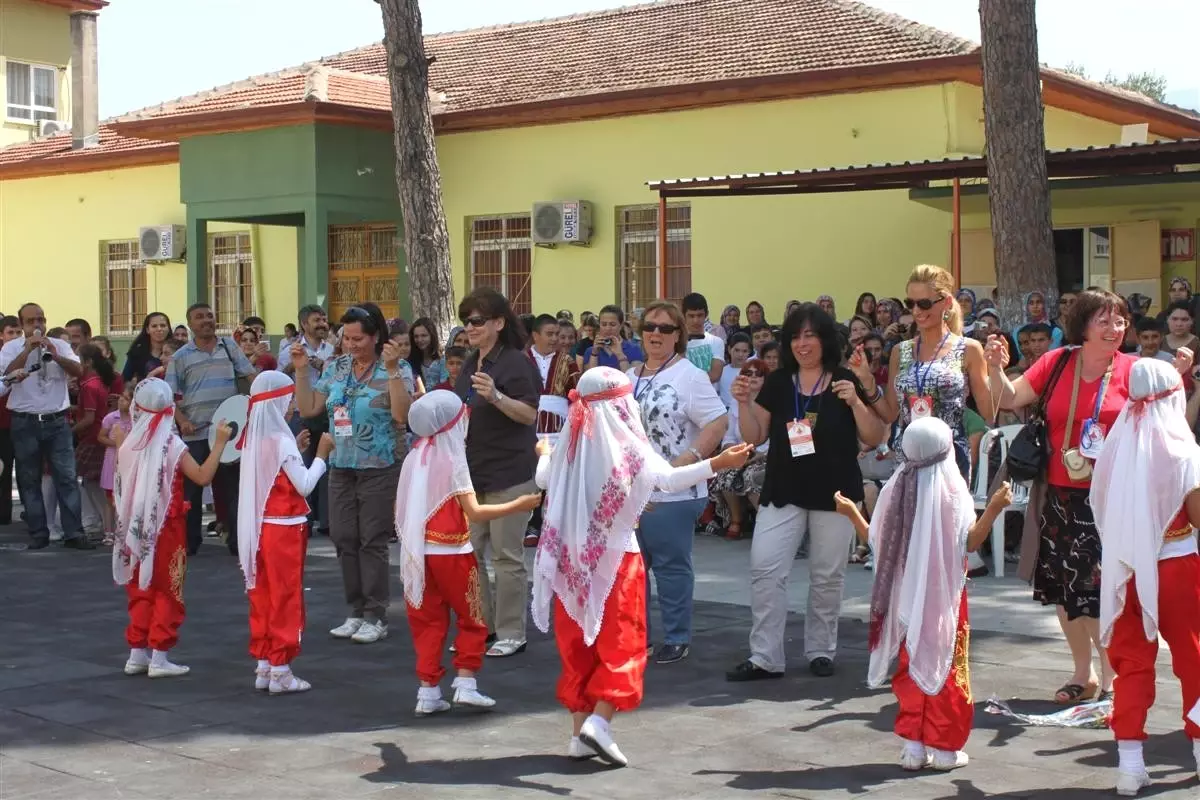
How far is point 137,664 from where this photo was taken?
793 centimetres

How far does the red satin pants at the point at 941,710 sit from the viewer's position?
5887 mm

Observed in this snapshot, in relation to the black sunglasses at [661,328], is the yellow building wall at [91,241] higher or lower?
higher

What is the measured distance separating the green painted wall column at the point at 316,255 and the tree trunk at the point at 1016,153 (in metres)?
12.2

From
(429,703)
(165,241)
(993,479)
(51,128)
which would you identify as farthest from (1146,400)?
(51,128)

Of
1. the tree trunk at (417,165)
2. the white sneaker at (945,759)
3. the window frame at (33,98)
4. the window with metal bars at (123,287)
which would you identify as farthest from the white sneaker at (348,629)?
the window frame at (33,98)

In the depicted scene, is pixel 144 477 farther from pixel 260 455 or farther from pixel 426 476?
pixel 426 476

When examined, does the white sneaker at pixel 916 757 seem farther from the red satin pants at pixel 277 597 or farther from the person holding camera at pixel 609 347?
the person holding camera at pixel 609 347

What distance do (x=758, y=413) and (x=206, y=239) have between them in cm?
1954

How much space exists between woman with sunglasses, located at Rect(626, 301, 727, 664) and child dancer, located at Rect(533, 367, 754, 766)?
5.17ft

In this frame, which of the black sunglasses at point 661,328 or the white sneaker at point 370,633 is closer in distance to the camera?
the black sunglasses at point 661,328

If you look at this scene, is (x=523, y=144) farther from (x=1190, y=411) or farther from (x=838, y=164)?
(x=1190, y=411)

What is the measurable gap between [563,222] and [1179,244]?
838 centimetres

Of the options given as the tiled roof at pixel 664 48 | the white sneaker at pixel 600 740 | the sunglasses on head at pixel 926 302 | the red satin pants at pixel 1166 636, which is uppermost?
the tiled roof at pixel 664 48

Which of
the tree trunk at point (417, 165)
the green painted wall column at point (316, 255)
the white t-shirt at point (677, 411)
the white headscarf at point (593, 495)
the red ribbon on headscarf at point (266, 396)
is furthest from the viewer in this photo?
the green painted wall column at point (316, 255)
